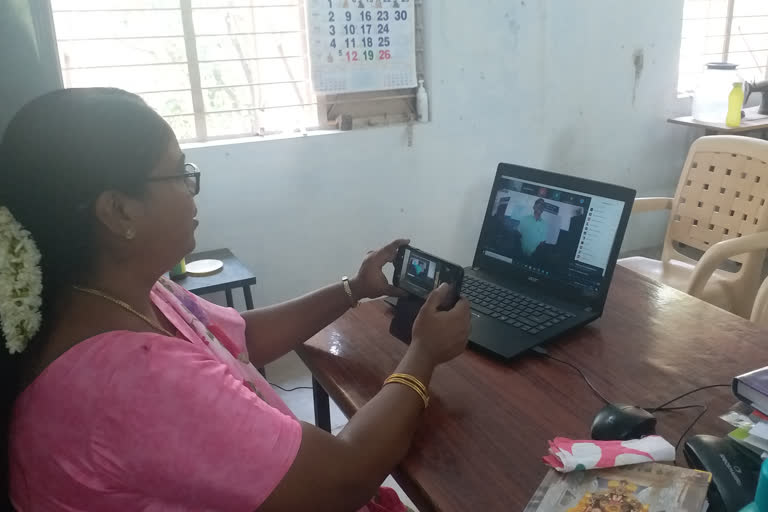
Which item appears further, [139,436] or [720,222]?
[720,222]

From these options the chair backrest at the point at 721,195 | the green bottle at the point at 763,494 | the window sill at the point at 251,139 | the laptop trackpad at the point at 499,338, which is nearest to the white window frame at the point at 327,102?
the window sill at the point at 251,139

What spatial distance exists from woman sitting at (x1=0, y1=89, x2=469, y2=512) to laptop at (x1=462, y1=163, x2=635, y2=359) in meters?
0.44

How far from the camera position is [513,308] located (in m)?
1.24

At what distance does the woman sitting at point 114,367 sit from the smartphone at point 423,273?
339 mm

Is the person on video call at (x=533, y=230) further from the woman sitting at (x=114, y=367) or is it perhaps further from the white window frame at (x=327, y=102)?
the white window frame at (x=327, y=102)

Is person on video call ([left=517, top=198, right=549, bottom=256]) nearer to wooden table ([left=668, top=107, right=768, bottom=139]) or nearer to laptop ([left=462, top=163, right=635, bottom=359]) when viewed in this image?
laptop ([left=462, top=163, right=635, bottom=359])

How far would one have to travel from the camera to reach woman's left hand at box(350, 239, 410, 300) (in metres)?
1.28

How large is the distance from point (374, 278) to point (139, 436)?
659mm

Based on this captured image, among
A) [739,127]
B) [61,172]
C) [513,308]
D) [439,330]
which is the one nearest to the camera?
[61,172]

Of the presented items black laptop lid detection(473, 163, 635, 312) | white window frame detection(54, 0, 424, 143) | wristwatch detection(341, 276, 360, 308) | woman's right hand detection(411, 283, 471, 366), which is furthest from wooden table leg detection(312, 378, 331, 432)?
white window frame detection(54, 0, 424, 143)

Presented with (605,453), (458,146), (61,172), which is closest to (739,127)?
(458,146)

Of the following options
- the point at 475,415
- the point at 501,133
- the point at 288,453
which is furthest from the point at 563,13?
the point at 288,453

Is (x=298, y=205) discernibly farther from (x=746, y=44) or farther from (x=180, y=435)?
(x=746, y=44)

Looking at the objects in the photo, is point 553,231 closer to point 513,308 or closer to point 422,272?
point 513,308
